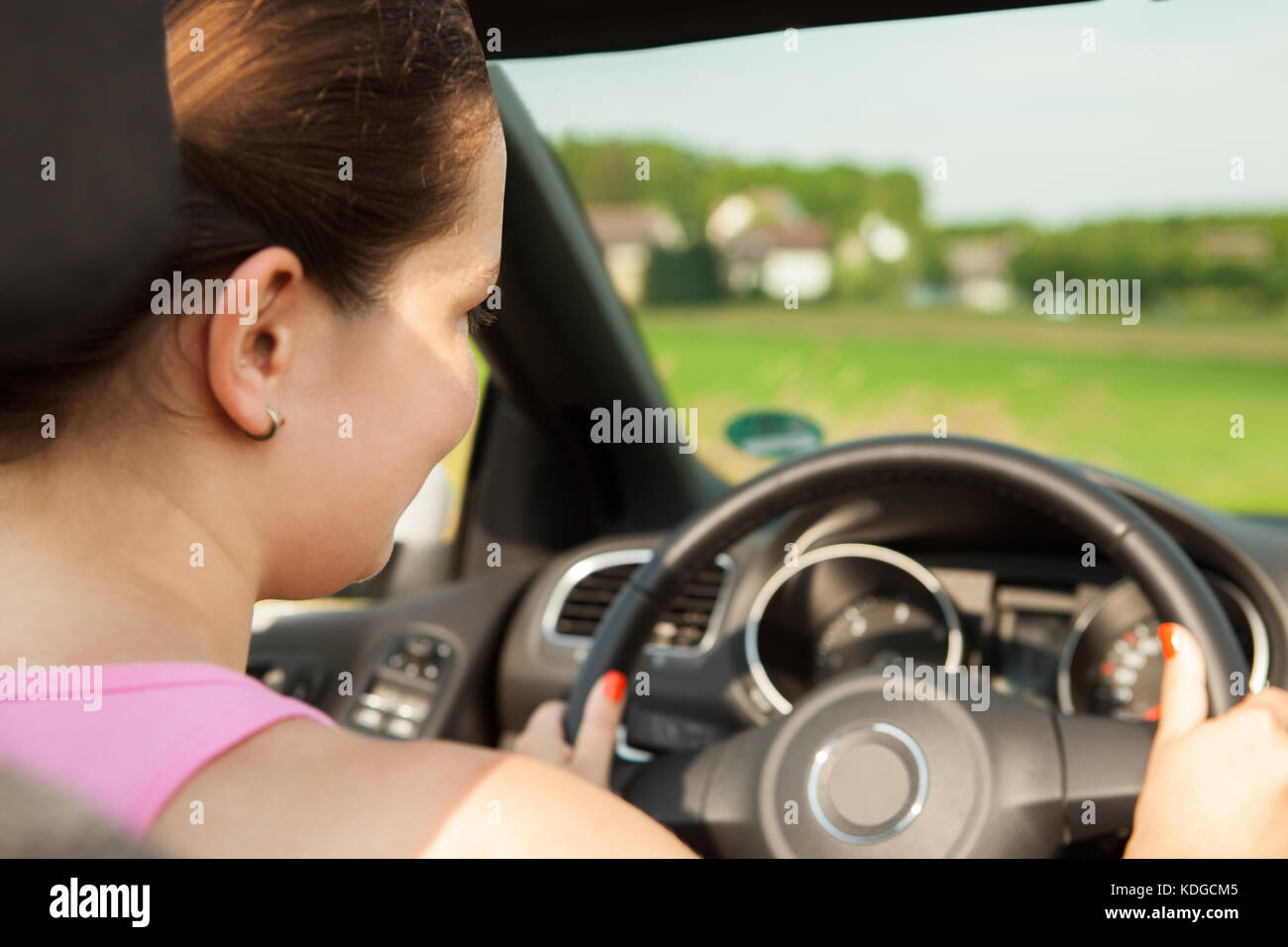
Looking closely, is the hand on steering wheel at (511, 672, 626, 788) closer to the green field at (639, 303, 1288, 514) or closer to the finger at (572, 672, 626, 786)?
the finger at (572, 672, 626, 786)

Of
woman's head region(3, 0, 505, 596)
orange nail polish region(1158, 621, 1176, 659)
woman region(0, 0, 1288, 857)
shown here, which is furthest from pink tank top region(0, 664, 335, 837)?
orange nail polish region(1158, 621, 1176, 659)

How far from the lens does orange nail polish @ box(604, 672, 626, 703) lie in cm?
176

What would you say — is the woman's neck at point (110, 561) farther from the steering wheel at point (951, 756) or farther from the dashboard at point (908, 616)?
the dashboard at point (908, 616)

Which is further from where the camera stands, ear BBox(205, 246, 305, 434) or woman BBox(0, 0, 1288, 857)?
ear BBox(205, 246, 305, 434)

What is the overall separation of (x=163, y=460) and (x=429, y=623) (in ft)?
6.27

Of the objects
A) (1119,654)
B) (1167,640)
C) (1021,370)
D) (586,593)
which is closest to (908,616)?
(1119,654)

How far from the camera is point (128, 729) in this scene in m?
0.83

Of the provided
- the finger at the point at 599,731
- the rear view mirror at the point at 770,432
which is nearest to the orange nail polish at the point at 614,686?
the finger at the point at 599,731

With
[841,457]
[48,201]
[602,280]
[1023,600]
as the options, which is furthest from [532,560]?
[48,201]

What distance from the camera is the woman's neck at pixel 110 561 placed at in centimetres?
89

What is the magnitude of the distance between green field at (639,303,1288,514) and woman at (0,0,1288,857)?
14793 millimetres

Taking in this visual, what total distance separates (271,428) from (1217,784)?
96cm

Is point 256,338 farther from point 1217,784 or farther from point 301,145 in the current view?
point 1217,784

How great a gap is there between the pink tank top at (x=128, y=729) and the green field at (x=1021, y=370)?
49.5ft
